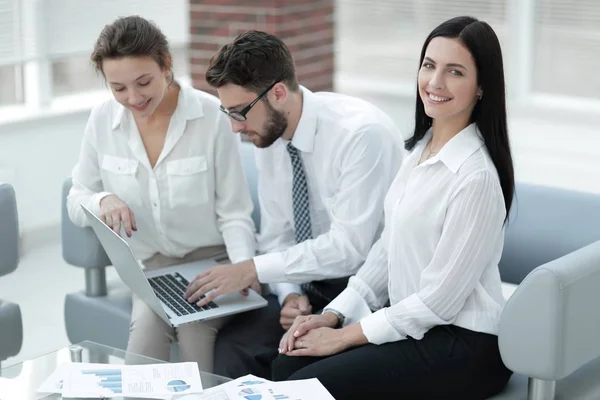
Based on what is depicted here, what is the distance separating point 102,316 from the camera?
3082mm

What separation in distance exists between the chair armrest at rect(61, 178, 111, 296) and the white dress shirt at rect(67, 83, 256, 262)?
131 millimetres

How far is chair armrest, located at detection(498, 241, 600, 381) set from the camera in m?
2.20

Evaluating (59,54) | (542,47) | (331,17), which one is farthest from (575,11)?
(59,54)

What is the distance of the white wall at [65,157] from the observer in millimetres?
4984

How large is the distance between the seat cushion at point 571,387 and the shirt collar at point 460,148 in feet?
2.04

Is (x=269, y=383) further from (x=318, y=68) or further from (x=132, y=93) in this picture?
(x=318, y=68)

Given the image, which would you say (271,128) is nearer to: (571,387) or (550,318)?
(550,318)

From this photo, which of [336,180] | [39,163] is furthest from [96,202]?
[39,163]

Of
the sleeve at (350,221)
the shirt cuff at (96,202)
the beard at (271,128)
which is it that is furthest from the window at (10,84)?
the sleeve at (350,221)

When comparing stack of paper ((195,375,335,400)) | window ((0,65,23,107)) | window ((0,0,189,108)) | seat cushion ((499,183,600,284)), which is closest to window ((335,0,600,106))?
window ((0,0,189,108))

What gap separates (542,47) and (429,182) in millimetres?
3673

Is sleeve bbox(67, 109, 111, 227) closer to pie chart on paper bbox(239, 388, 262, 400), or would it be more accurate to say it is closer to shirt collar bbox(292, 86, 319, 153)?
shirt collar bbox(292, 86, 319, 153)

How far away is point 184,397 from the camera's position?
2.15 meters

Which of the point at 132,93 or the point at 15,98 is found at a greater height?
the point at 132,93
